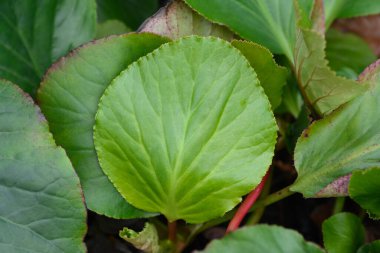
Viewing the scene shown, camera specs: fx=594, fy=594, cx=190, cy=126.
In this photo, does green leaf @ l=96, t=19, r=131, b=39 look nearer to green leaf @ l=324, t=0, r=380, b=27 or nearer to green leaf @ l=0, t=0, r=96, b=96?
green leaf @ l=0, t=0, r=96, b=96

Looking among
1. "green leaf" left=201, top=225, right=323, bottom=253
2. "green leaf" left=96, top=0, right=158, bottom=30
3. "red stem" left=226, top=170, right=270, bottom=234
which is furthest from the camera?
"green leaf" left=96, top=0, right=158, bottom=30

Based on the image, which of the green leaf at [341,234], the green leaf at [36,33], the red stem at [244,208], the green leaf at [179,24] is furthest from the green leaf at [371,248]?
the green leaf at [36,33]

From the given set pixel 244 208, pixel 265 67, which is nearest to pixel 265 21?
pixel 265 67

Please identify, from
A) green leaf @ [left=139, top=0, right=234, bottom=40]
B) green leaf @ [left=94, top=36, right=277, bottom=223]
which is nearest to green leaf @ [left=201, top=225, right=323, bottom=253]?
green leaf @ [left=94, top=36, right=277, bottom=223]

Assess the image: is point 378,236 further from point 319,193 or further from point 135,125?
point 135,125

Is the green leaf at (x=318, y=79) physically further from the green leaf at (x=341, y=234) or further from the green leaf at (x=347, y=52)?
the green leaf at (x=347, y=52)

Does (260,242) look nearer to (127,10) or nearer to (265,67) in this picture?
(265,67)
